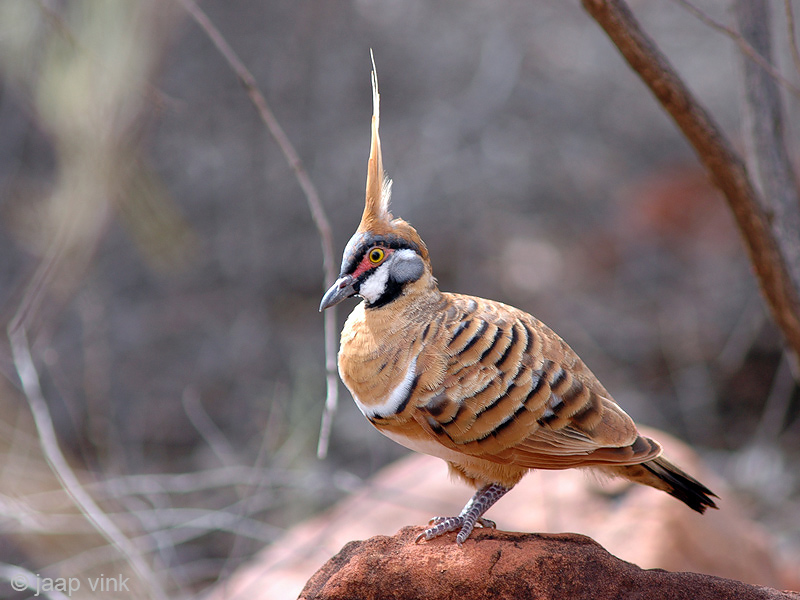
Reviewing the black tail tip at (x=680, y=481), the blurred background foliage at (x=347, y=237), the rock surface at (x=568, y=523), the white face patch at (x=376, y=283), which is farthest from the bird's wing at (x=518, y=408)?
the blurred background foliage at (x=347, y=237)

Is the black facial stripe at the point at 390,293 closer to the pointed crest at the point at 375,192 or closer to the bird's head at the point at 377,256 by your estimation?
the bird's head at the point at 377,256

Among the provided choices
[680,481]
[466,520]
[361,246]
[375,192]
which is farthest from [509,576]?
[375,192]

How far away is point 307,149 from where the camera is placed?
28.4 ft

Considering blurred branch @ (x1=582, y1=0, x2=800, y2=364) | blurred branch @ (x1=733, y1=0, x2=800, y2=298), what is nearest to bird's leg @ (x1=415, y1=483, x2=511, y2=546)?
blurred branch @ (x1=582, y1=0, x2=800, y2=364)

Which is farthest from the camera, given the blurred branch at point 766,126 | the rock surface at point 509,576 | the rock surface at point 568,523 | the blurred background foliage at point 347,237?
the blurred background foliage at point 347,237

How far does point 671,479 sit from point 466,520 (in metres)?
0.77

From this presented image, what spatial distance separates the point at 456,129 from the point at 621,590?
7.25 m

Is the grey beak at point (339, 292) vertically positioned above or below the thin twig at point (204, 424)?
above

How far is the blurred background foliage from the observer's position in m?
6.77

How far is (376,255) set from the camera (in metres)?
2.66

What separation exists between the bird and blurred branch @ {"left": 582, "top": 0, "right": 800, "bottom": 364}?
3.00 feet

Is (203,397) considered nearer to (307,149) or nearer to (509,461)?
(307,149)

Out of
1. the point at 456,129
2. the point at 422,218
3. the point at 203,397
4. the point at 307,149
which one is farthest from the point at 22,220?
the point at 456,129

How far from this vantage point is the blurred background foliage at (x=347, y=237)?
6.77 metres
